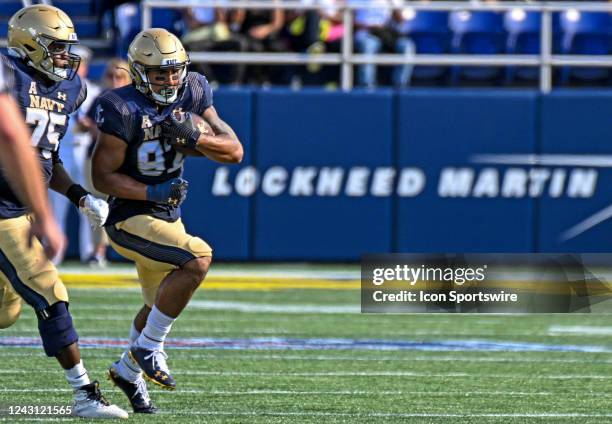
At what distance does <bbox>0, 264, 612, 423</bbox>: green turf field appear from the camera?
19.5ft

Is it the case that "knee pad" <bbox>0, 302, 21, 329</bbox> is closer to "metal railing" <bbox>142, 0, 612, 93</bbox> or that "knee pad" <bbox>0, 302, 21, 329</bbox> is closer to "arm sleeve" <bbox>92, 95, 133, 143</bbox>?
"arm sleeve" <bbox>92, 95, 133, 143</bbox>

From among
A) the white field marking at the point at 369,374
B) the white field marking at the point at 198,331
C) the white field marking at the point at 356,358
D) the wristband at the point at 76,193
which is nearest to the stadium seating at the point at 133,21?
the white field marking at the point at 198,331

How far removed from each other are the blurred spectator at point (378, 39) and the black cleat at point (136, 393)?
7972 millimetres

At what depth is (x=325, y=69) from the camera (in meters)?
14.0

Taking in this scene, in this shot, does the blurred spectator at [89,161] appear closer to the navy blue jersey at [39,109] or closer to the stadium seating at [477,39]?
the stadium seating at [477,39]

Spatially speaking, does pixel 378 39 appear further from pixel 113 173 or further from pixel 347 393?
pixel 113 173

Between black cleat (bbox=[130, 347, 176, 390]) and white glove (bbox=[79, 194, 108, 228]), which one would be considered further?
black cleat (bbox=[130, 347, 176, 390])

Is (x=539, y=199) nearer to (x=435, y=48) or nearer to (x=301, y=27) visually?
(x=435, y=48)

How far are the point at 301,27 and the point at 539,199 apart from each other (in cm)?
276

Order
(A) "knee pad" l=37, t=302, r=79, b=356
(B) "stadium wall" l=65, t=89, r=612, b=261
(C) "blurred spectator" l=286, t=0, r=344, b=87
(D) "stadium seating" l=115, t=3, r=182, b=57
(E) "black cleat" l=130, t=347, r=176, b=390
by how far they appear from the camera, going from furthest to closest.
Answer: (D) "stadium seating" l=115, t=3, r=182, b=57
(C) "blurred spectator" l=286, t=0, r=344, b=87
(B) "stadium wall" l=65, t=89, r=612, b=261
(E) "black cleat" l=130, t=347, r=176, b=390
(A) "knee pad" l=37, t=302, r=79, b=356

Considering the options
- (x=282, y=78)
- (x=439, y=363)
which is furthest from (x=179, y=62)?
(x=282, y=78)

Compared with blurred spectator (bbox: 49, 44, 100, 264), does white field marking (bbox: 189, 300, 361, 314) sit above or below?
below

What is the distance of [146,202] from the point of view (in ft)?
20.3

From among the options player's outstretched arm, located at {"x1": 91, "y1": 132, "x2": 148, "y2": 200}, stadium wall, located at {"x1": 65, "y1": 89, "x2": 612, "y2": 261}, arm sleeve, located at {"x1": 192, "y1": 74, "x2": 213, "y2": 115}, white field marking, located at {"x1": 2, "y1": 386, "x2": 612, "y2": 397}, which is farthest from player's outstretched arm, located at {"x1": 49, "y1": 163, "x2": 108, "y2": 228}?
stadium wall, located at {"x1": 65, "y1": 89, "x2": 612, "y2": 261}
